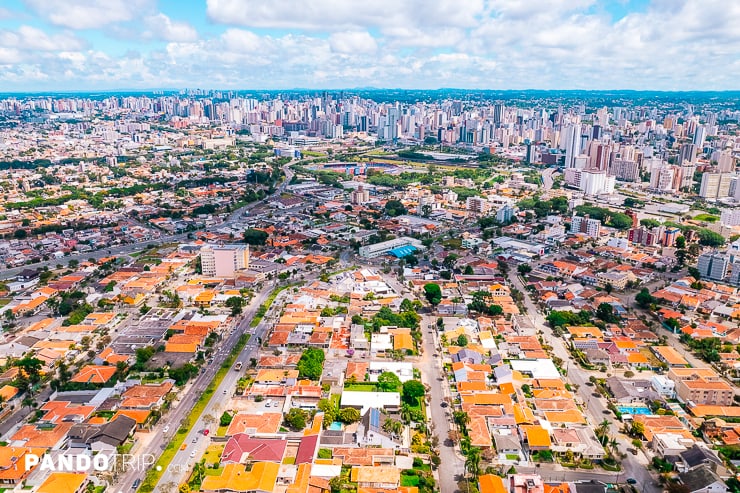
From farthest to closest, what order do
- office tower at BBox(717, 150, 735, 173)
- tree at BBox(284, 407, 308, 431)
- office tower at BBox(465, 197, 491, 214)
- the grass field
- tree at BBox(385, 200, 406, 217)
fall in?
office tower at BBox(717, 150, 735, 173), office tower at BBox(465, 197, 491, 214), tree at BBox(385, 200, 406, 217), the grass field, tree at BBox(284, 407, 308, 431)

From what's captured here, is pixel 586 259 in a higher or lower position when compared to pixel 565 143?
lower

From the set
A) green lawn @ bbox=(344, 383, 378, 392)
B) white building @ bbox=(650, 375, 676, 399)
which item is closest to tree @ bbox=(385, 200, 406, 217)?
green lawn @ bbox=(344, 383, 378, 392)

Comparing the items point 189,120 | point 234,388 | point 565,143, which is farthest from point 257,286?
point 189,120

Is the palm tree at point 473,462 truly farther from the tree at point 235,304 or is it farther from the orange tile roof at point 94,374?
the tree at point 235,304

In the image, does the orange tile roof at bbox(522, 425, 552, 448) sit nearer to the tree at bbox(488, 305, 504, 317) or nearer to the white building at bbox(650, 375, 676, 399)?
the white building at bbox(650, 375, 676, 399)

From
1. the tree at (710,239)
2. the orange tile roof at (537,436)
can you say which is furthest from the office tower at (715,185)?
the orange tile roof at (537,436)

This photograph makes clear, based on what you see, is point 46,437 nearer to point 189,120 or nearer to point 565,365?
point 565,365
